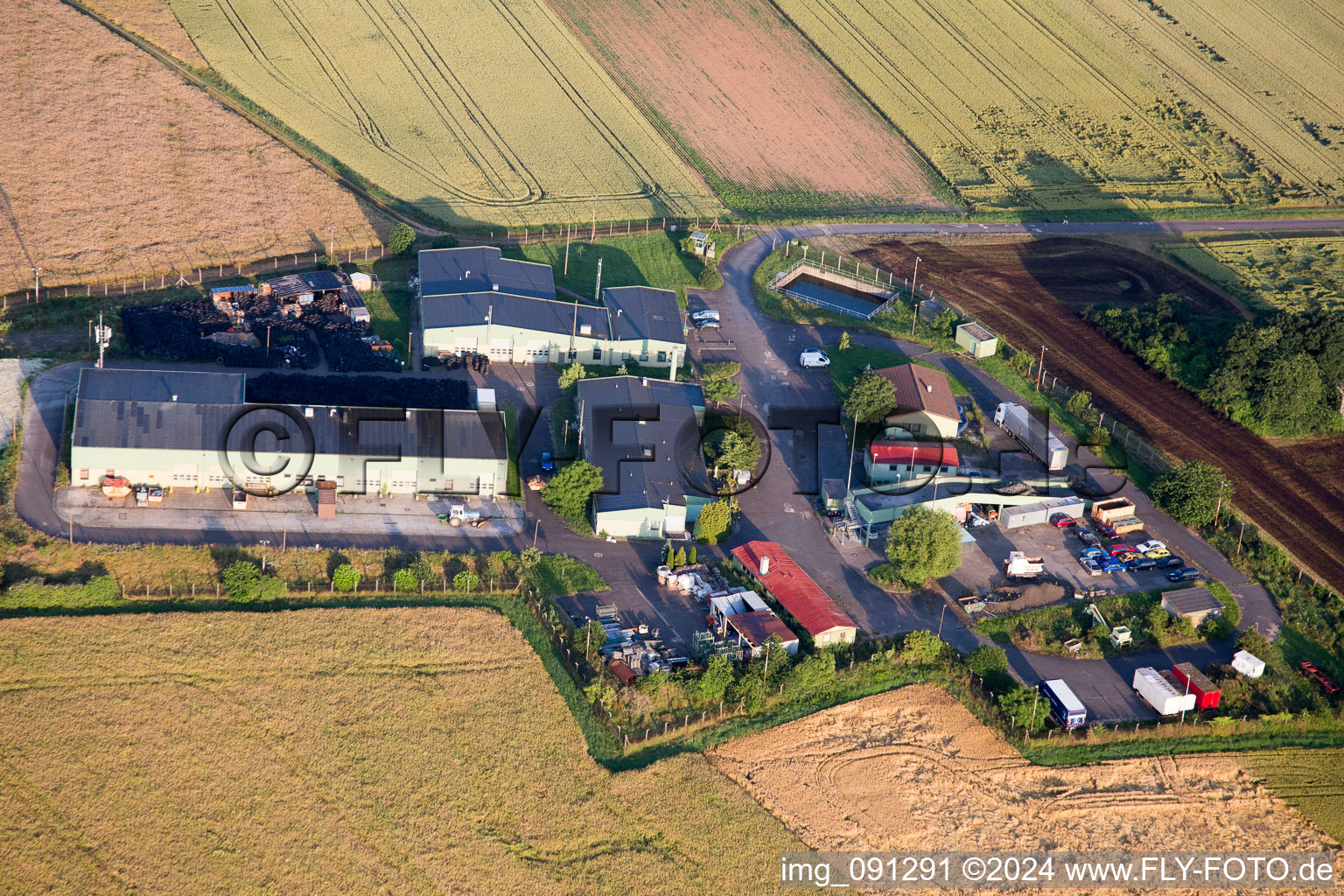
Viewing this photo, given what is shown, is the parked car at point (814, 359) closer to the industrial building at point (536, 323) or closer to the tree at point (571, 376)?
the industrial building at point (536, 323)

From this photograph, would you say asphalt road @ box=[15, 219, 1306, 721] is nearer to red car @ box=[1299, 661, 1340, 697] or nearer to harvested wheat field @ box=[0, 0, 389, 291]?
red car @ box=[1299, 661, 1340, 697]

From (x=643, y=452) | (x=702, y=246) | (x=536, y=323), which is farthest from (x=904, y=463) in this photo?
(x=702, y=246)

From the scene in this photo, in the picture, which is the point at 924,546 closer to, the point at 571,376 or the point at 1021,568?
the point at 1021,568

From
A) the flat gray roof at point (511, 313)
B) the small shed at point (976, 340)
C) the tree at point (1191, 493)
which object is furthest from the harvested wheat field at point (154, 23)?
the tree at point (1191, 493)

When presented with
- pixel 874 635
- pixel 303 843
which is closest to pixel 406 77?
pixel 874 635

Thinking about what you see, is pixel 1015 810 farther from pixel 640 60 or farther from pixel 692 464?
pixel 640 60
